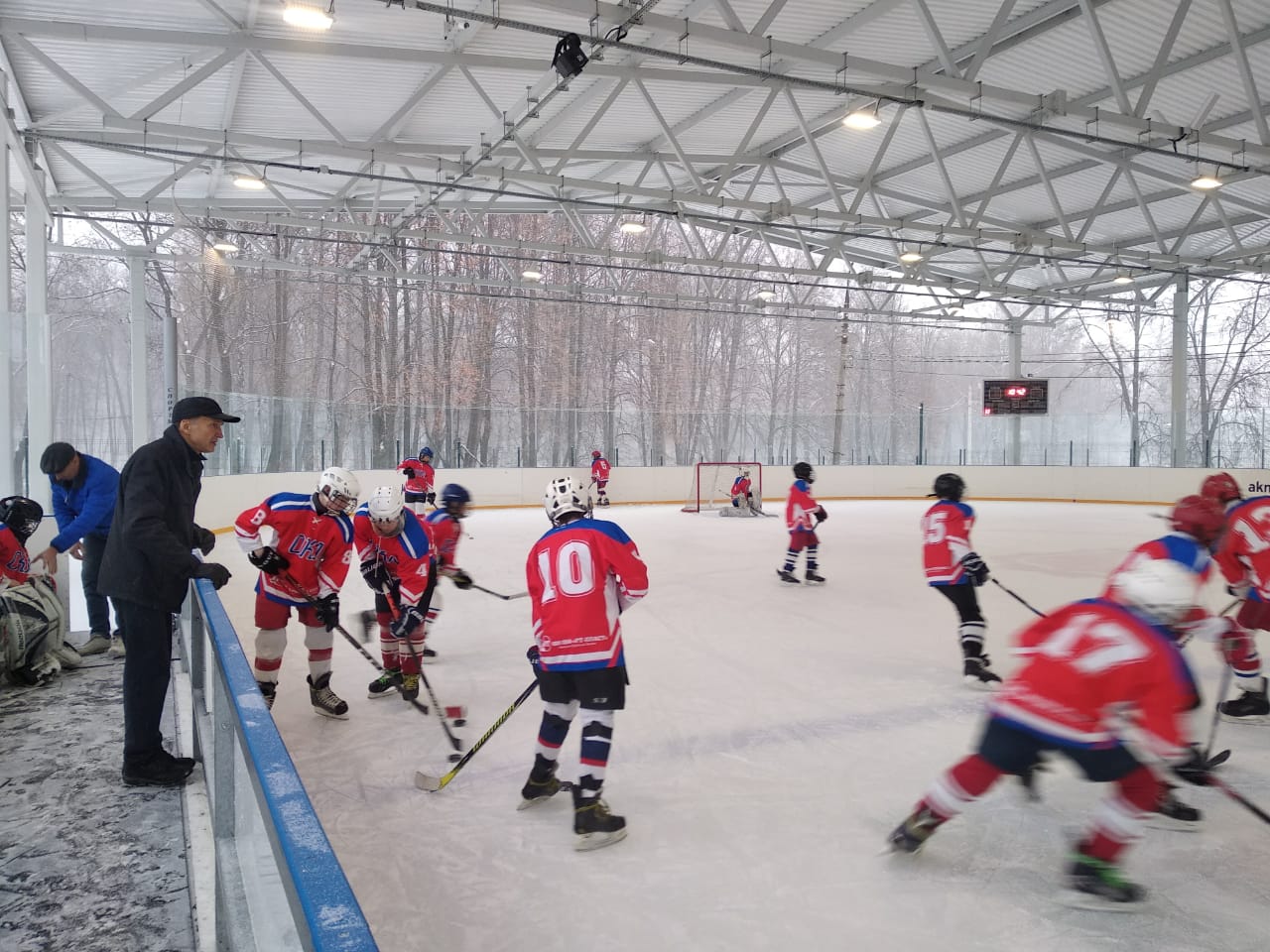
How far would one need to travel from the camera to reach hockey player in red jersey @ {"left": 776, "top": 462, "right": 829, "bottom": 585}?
22.9 ft

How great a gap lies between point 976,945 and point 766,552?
719 centimetres

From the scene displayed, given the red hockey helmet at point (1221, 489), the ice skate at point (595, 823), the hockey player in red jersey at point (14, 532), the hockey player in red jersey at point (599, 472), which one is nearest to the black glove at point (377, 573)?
the hockey player in red jersey at point (14, 532)

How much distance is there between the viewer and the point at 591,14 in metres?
5.36

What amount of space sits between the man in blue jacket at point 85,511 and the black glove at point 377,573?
3.80ft

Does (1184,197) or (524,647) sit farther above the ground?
(1184,197)

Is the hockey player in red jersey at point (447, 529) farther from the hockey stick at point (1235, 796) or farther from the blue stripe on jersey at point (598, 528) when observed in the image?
the hockey stick at point (1235, 796)

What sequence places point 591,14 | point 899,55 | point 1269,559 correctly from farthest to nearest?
point 899,55 < point 591,14 < point 1269,559

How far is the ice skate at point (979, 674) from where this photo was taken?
13.7 feet

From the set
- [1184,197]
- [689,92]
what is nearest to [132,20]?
[689,92]

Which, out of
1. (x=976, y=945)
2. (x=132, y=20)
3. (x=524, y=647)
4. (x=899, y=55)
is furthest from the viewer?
(x=899, y=55)

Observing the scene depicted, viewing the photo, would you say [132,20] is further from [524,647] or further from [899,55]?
[899,55]

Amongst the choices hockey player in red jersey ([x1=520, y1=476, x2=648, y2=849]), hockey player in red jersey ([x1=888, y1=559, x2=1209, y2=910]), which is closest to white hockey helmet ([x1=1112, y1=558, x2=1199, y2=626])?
hockey player in red jersey ([x1=888, y1=559, x2=1209, y2=910])

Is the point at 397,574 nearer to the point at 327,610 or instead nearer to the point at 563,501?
the point at 327,610

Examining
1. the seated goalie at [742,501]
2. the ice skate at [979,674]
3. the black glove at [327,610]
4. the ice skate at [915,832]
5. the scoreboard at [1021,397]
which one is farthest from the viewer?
the scoreboard at [1021,397]
